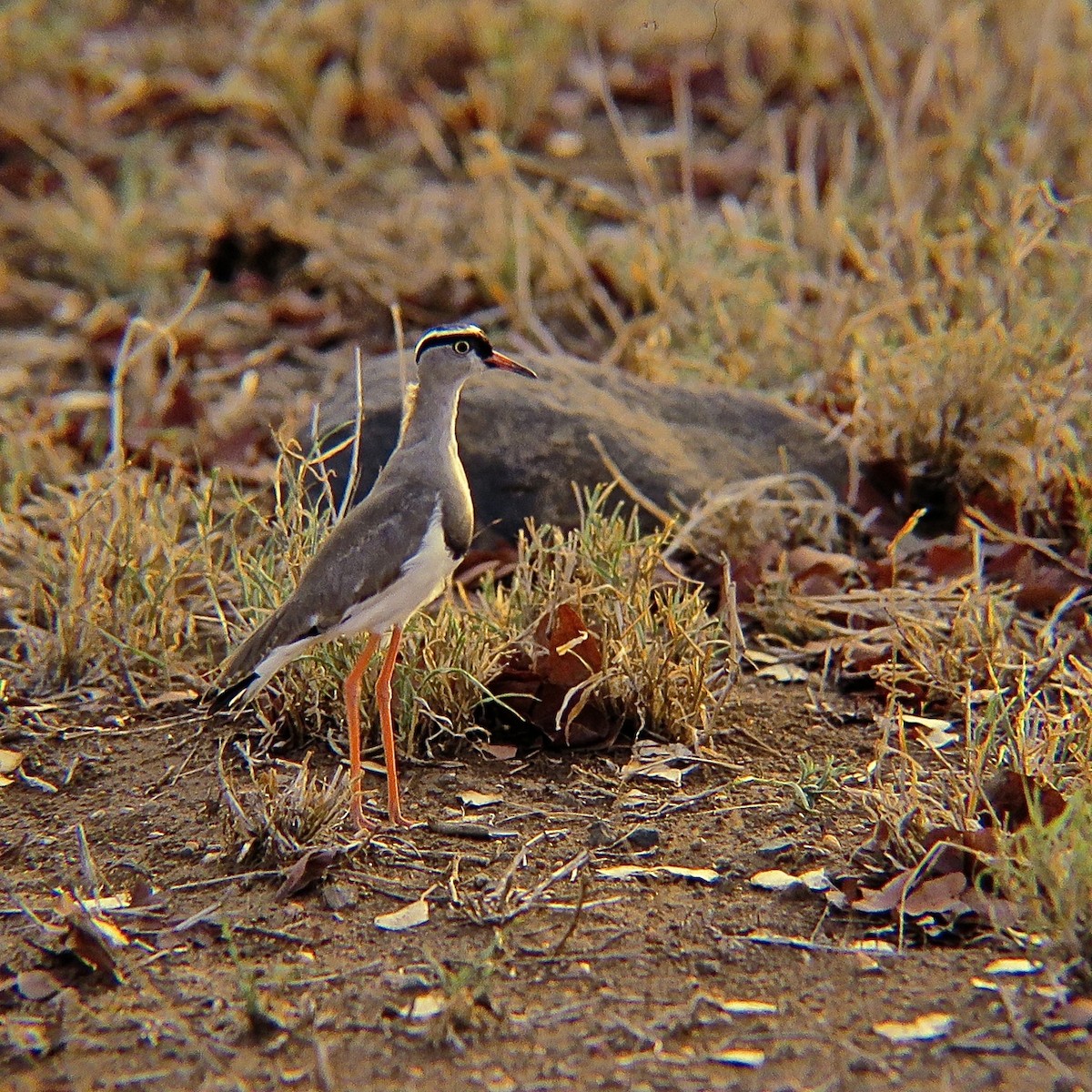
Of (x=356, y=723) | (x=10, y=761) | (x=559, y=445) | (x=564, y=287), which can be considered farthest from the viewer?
(x=564, y=287)

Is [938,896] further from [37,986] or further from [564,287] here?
[564,287]

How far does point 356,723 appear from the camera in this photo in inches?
145

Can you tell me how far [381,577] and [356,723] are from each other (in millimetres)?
369

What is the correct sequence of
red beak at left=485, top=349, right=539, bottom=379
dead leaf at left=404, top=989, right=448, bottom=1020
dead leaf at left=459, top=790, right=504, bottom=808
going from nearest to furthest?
dead leaf at left=404, top=989, right=448, bottom=1020
dead leaf at left=459, top=790, right=504, bottom=808
red beak at left=485, top=349, right=539, bottom=379

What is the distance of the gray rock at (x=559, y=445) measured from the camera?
500 centimetres

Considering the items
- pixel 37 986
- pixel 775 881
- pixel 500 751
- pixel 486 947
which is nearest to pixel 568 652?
pixel 500 751

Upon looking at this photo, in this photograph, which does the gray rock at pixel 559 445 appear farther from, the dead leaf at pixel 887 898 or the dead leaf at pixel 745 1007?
the dead leaf at pixel 745 1007

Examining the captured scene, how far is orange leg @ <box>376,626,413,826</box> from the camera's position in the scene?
3.62 metres

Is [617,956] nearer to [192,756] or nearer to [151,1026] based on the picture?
[151,1026]

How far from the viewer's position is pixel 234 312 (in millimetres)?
6930

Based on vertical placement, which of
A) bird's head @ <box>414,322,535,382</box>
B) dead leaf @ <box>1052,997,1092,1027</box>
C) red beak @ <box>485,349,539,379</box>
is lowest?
dead leaf @ <box>1052,997,1092,1027</box>

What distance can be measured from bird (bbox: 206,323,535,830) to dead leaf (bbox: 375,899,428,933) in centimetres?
31

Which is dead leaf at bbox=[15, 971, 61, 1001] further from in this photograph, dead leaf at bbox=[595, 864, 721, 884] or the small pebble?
the small pebble

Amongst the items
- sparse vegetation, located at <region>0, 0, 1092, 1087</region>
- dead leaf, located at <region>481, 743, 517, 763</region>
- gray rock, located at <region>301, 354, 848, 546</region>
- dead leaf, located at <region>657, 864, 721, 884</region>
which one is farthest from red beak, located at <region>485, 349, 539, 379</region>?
dead leaf, located at <region>657, 864, 721, 884</region>
